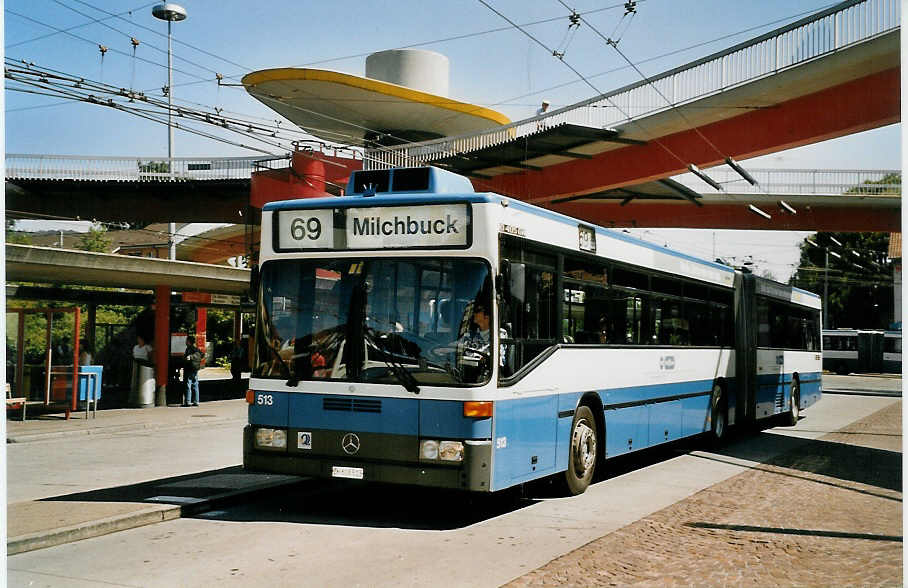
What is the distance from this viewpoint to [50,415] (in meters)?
21.9

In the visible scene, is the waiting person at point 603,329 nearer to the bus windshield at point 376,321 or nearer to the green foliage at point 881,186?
the bus windshield at point 376,321

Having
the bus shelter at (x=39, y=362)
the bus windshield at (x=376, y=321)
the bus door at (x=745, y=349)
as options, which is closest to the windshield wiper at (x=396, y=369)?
the bus windshield at (x=376, y=321)

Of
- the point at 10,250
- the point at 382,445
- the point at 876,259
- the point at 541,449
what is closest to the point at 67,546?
the point at 382,445

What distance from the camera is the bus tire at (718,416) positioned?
16453mm

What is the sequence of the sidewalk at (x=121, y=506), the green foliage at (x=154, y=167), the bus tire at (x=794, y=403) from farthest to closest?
the green foliage at (x=154, y=167), the bus tire at (x=794, y=403), the sidewalk at (x=121, y=506)

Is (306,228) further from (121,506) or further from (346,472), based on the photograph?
(121,506)

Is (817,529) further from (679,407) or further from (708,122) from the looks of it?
(708,122)

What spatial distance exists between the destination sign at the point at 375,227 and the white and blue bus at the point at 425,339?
13 millimetres

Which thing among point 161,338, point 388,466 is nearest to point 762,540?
point 388,466

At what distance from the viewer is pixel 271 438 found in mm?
9422

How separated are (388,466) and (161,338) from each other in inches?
721

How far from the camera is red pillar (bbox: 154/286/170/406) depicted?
25484 millimetres

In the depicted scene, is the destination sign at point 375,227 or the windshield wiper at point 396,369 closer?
the windshield wiper at point 396,369

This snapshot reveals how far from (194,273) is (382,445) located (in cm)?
1606
